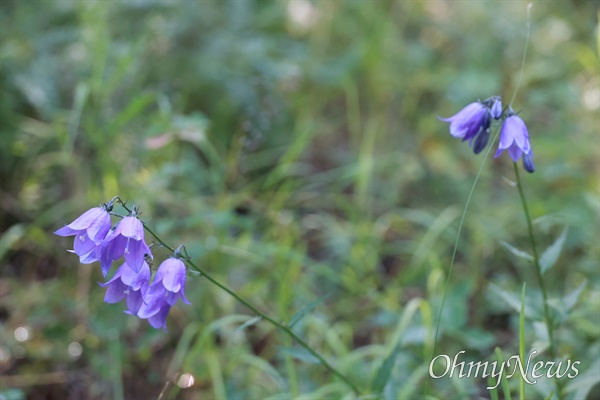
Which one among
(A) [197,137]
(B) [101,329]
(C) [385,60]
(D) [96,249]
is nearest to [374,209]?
(C) [385,60]

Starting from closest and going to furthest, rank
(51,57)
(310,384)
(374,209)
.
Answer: (310,384), (51,57), (374,209)

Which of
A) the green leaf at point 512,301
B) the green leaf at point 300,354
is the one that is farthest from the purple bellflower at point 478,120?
the green leaf at point 300,354

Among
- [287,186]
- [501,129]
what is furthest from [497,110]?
[287,186]

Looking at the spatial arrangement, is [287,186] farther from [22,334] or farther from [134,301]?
[134,301]

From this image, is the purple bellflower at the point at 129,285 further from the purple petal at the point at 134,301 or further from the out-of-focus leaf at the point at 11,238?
the out-of-focus leaf at the point at 11,238

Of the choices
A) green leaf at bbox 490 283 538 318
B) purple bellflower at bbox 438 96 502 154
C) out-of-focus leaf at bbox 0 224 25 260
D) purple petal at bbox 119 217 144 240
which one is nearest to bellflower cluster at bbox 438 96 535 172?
purple bellflower at bbox 438 96 502 154

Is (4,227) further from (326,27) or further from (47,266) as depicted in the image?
(326,27)
